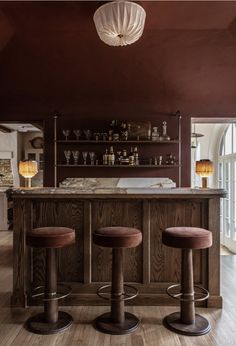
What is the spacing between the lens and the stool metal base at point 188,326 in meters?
2.27

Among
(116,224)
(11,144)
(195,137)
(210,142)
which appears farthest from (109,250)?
(11,144)

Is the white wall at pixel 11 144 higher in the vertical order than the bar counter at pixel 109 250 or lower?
higher

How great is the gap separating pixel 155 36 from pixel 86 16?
39.5 inches

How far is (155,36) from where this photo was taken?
416 cm

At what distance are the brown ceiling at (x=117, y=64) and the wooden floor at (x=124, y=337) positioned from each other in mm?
2951

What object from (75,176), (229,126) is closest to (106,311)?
(75,176)

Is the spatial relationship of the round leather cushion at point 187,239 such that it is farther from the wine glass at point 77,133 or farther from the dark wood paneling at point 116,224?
the wine glass at point 77,133

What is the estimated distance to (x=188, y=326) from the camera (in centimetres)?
234

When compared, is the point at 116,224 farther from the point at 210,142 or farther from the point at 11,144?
the point at 11,144

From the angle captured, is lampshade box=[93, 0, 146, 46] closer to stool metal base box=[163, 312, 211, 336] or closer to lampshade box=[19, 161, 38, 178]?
lampshade box=[19, 161, 38, 178]

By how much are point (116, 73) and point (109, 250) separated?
2.89 meters

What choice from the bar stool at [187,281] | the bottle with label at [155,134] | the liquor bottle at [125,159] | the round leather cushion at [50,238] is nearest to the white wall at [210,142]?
the bottle with label at [155,134]

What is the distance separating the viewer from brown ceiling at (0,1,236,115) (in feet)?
12.6

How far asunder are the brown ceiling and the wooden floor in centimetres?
295
